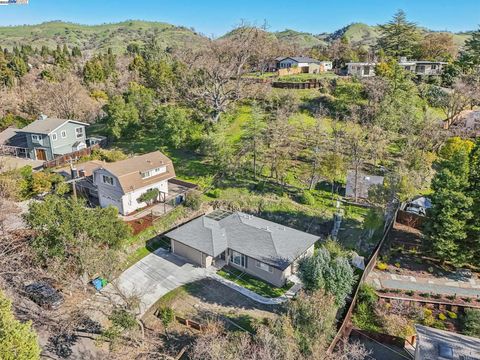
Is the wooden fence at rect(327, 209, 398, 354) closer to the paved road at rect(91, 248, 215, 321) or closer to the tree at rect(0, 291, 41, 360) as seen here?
the paved road at rect(91, 248, 215, 321)

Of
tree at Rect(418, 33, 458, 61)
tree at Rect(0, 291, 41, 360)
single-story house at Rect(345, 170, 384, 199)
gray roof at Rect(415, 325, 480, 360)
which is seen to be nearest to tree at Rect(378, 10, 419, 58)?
tree at Rect(418, 33, 458, 61)

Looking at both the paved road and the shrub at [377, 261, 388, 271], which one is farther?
the shrub at [377, 261, 388, 271]

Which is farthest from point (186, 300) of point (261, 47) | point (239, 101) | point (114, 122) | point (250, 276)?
point (261, 47)

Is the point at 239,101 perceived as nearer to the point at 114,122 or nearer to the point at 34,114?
the point at 114,122

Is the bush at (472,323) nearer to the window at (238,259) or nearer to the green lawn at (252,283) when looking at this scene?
the green lawn at (252,283)

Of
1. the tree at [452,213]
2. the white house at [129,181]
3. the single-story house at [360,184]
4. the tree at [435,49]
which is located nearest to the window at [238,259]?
the white house at [129,181]
